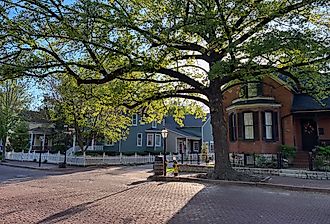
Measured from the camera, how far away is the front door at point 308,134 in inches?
836

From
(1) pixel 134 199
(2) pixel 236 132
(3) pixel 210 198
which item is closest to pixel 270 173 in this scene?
(2) pixel 236 132

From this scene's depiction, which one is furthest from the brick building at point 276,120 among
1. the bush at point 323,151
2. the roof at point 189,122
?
the roof at point 189,122

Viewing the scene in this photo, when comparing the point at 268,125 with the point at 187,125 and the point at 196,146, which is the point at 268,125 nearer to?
the point at 187,125

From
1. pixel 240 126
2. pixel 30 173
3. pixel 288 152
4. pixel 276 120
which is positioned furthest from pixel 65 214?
pixel 276 120

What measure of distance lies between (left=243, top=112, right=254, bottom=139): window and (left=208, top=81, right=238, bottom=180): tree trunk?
7.00 meters

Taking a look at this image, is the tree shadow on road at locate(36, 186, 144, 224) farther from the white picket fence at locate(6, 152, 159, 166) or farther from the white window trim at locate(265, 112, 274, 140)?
the white picket fence at locate(6, 152, 159, 166)

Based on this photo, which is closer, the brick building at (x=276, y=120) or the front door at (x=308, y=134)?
the brick building at (x=276, y=120)

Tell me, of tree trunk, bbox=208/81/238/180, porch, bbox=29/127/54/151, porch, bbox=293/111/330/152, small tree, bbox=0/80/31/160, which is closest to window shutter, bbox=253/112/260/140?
porch, bbox=293/111/330/152

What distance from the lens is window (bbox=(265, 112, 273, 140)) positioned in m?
20.9

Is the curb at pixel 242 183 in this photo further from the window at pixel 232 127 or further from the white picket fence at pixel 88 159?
the white picket fence at pixel 88 159

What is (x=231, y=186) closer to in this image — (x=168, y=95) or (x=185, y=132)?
(x=168, y=95)

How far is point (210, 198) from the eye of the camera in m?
9.98

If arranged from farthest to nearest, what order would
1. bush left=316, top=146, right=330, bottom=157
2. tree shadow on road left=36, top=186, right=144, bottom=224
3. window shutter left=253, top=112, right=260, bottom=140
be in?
window shutter left=253, top=112, right=260, bottom=140
bush left=316, top=146, right=330, bottom=157
tree shadow on road left=36, top=186, right=144, bottom=224

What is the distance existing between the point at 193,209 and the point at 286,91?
16.1 meters
